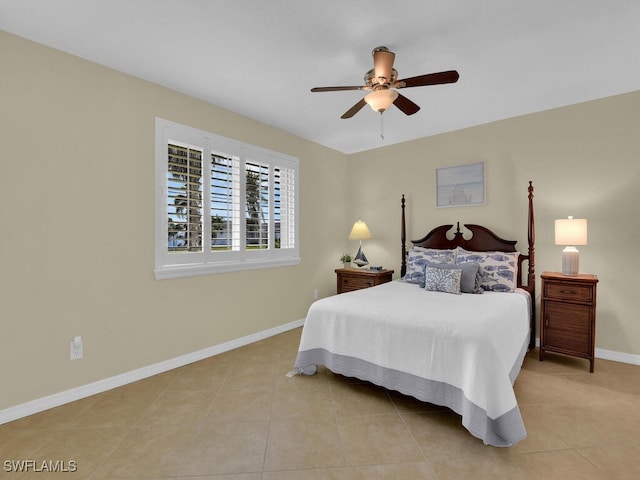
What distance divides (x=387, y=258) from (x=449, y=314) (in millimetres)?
2472

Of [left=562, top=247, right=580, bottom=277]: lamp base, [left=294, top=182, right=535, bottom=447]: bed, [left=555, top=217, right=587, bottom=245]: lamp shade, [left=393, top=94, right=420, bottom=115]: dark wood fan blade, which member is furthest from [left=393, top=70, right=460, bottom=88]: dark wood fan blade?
[left=562, top=247, right=580, bottom=277]: lamp base

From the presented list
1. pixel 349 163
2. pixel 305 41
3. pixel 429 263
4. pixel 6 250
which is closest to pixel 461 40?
pixel 305 41

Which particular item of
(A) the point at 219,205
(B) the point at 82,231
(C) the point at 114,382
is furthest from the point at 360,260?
(B) the point at 82,231

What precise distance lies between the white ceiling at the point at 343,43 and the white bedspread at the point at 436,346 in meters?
1.95

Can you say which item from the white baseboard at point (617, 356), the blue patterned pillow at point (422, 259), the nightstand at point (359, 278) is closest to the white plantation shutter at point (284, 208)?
the nightstand at point (359, 278)

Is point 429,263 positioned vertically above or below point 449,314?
above

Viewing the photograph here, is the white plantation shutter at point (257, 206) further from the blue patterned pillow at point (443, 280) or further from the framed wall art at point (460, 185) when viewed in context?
the framed wall art at point (460, 185)

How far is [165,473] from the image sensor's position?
1641 mm

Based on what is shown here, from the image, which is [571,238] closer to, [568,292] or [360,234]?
[568,292]

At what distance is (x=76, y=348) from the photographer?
2.41 metres

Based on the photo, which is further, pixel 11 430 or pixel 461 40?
pixel 461 40

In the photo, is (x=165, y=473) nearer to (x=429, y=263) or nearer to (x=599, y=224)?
(x=429, y=263)

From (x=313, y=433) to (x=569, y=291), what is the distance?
8.82ft

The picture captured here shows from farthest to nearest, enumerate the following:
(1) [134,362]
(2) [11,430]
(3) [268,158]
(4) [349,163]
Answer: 1. (4) [349,163]
2. (3) [268,158]
3. (1) [134,362]
4. (2) [11,430]
